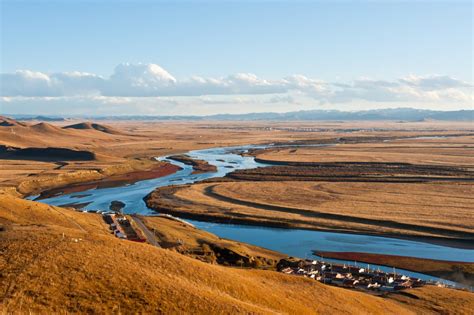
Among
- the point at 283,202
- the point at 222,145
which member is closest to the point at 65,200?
the point at 283,202

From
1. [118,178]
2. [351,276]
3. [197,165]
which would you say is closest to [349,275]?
[351,276]

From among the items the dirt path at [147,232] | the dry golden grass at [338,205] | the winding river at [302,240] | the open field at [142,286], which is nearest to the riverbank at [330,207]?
the dry golden grass at [338,205]

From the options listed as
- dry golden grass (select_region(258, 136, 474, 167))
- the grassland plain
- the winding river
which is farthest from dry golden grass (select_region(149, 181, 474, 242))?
dry golden grass (select_region(258, 136, 474, 167))

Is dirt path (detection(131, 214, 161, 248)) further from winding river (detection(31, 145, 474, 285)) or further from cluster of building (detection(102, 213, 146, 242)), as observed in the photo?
winding river (detection(31, 145, 474, 285))

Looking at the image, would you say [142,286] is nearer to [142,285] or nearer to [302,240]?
[142,285]

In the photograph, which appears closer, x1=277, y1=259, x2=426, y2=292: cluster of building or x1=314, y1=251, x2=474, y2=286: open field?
x1=277, y1=259, x2=426, y2=292: cluster of building
